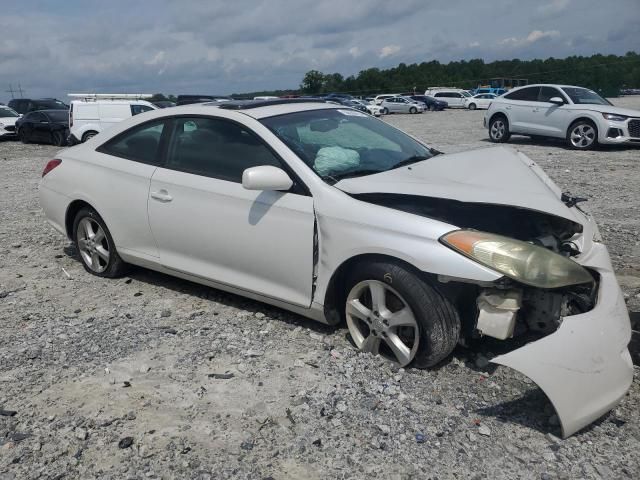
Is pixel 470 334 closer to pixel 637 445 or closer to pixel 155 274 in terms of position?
pixel 637 445

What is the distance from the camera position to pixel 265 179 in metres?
3.56

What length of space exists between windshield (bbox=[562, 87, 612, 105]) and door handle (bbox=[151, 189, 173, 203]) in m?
12.4

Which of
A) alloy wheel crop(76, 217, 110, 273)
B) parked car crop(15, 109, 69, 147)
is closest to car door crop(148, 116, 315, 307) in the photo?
alloy wheel crop(76, 217, 110, 273)

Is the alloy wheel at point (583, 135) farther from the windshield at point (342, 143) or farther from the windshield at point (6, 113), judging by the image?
the windshield at point (6, 113)

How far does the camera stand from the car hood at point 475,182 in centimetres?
326

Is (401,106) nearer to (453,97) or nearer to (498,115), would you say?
(453,97)

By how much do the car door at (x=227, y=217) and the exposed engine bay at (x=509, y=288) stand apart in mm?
545

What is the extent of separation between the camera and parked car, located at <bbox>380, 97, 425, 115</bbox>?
44875 millimetres

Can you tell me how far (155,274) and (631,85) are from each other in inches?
3640

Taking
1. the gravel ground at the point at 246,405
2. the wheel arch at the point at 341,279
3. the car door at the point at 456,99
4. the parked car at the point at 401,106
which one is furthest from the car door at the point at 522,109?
the car door at the point at 456,99

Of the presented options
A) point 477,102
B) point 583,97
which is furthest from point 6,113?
point 477,102

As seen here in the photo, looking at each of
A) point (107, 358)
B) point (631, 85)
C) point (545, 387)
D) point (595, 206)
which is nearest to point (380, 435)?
point (545, 387)

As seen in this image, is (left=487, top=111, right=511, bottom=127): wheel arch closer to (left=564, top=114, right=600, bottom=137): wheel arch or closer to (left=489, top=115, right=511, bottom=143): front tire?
(left=489, top=115, right=511, bottom=143): front tire

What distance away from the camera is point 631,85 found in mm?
82375
